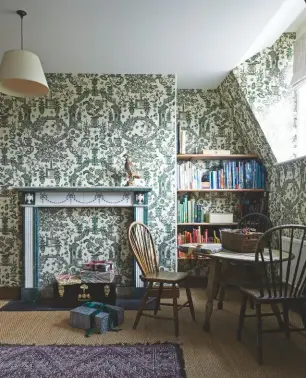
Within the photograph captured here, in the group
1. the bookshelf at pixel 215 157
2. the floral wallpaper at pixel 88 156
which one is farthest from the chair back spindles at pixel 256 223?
the floral wallpaper at pixel 88 156

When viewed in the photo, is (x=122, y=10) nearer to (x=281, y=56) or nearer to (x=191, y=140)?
(x=281, y=56)

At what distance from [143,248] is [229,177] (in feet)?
5.49

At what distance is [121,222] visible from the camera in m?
3.95

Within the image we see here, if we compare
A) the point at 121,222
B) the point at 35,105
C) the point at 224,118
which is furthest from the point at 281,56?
the point at 35,105

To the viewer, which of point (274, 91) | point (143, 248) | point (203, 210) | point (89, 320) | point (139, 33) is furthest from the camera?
point (203, 210)

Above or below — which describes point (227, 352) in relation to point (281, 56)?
below

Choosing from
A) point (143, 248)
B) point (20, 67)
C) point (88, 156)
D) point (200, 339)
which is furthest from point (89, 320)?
point (20, 67)

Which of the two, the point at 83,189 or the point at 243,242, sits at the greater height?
the point at 83,189

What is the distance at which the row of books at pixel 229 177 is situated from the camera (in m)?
4.32

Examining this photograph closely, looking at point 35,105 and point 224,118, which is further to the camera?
point 224,118

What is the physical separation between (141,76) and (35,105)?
4.13 ft

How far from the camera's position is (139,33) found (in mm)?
3082

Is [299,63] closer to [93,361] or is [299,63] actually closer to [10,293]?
[93,361]

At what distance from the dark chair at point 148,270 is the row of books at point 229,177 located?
45.6 inches
